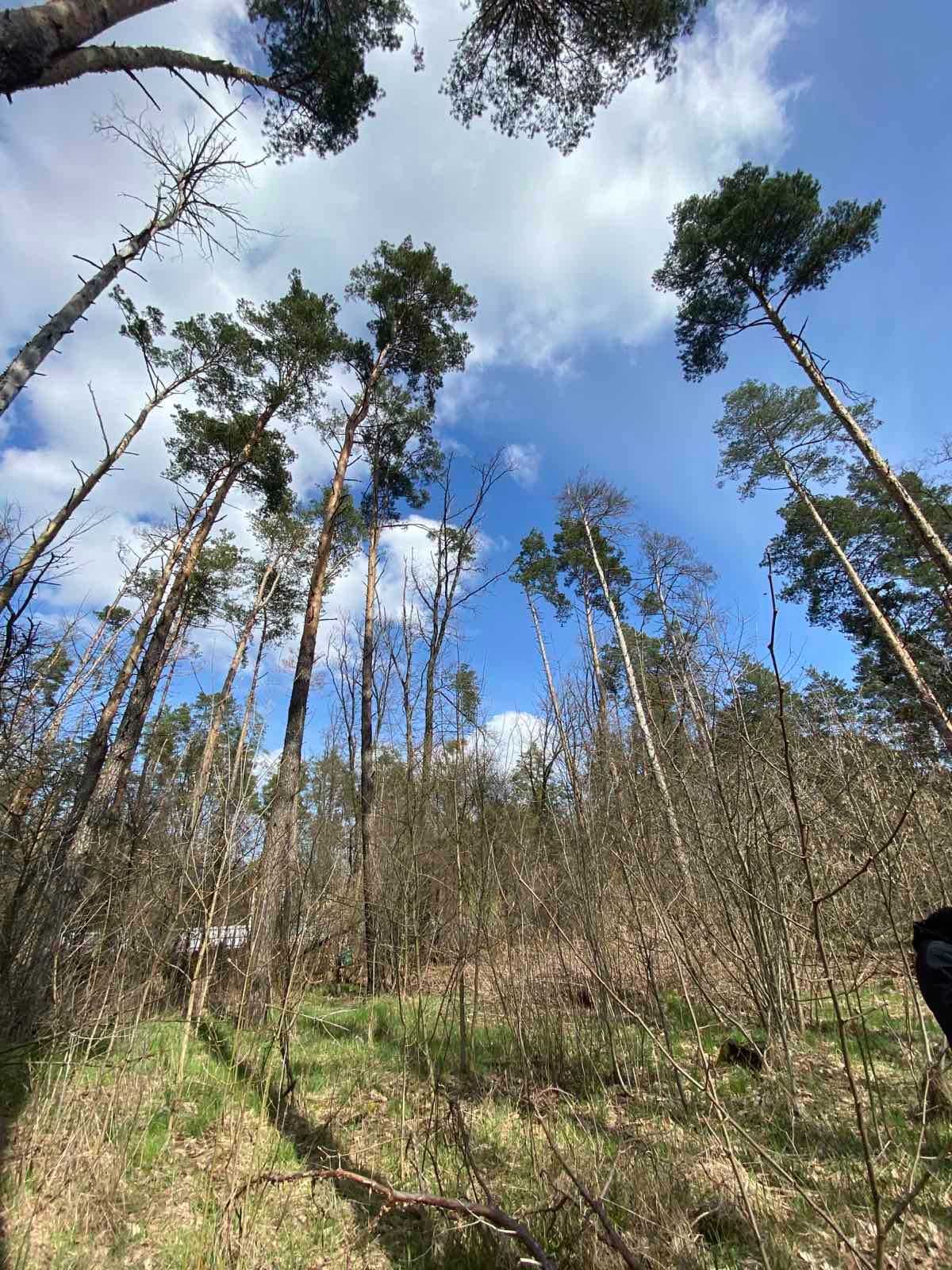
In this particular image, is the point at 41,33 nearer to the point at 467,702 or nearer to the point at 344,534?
the point at 467,702

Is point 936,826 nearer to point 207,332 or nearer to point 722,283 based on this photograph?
point 722,283

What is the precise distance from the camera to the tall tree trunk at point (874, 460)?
6664 millimetres

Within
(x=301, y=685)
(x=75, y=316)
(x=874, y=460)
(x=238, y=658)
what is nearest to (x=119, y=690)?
(x=238, y=658)

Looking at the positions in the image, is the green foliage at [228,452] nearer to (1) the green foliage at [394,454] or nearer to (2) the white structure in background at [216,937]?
(1) the green foliage at [394,454]

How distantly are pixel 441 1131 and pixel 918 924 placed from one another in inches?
121

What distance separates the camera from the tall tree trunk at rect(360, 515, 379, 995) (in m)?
7.35

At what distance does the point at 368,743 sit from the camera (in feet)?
31.2

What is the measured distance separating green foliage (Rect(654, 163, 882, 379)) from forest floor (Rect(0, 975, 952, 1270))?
10.7 m

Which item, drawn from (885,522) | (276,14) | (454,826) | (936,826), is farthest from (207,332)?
(885,522)

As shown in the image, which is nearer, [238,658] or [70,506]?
[70,506]

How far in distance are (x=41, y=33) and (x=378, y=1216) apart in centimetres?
665

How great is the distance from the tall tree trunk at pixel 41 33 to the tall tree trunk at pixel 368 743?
291 inches

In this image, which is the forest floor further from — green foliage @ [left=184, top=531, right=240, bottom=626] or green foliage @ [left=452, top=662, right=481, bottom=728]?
green foliage @ [left=184, top=531, right=240, bottom=626]

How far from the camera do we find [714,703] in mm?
4871
